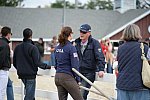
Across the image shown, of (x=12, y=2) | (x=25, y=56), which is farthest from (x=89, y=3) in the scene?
(x=25, y=56)

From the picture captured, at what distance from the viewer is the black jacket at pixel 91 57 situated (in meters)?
8.38

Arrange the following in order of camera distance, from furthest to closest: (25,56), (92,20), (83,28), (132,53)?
(92,20) < (25,56) < (83,28) < (132,53)

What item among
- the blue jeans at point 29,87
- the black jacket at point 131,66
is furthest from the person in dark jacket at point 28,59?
the black jacket at point 131,66

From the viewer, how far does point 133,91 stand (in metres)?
6.18

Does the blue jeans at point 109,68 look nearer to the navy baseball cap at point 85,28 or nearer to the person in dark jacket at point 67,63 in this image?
the navy baseball cap at point 85,28

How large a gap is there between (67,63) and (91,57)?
0.85 m

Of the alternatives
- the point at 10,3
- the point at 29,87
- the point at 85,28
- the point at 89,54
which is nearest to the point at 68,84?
the point at 89,54

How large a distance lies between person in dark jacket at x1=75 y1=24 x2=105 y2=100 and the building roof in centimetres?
3113

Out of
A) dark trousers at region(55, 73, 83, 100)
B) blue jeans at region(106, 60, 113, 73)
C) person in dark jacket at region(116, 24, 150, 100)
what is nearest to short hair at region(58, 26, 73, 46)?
dark trousers at region(55, 73, 83, 100)

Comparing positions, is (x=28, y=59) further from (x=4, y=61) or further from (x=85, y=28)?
(x=85, y=28)

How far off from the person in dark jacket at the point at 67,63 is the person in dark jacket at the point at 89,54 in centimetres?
69

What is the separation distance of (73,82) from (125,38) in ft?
6.15

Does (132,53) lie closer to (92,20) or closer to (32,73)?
(32,73)

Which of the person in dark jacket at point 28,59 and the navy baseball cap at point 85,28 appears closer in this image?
the navy baseball cap at point 85,28
